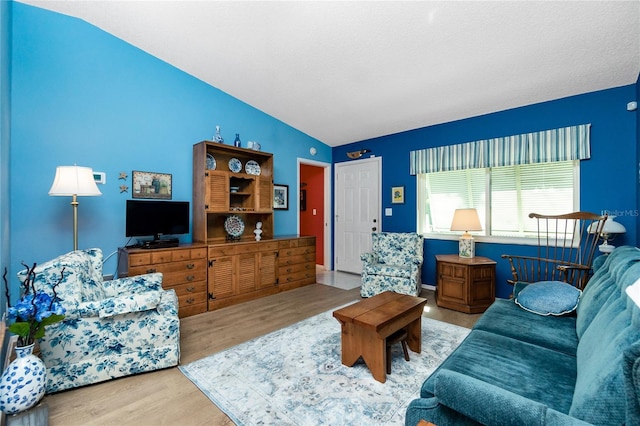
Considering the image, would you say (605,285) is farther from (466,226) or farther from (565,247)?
(565,247)

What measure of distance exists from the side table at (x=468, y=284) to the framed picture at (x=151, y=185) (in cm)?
365

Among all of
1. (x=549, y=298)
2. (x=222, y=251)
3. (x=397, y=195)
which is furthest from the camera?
(x=397, y=195)

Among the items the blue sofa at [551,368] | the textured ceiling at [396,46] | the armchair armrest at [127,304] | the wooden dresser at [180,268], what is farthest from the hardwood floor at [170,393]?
the textured ceiling at [396,46]

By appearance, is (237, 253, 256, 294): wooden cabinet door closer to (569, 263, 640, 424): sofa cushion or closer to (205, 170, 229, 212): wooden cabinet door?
(205, 170, 229, 212): wooden cabinet door

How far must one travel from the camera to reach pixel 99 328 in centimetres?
199

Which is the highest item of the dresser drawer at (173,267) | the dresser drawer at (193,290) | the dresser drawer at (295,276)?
the dresser drawer at (173,267)

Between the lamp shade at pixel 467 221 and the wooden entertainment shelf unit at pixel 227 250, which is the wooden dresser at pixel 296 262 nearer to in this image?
the wooden entertainment shelf unit at pixel 227 250

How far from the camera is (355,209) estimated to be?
548cm

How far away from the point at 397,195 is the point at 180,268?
3.46m

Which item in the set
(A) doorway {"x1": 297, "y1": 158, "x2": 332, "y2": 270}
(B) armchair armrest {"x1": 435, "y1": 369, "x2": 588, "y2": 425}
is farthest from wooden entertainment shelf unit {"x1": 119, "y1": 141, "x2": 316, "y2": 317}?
(B) armchair armrest {"x1": 435, "y1": 369, "x2": 588, "y2": 425}

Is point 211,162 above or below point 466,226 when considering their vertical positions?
above

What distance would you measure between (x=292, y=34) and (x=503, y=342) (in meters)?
3.10

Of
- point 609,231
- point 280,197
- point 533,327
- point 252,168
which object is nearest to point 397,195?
point 280,197

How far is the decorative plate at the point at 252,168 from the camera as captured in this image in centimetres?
434
